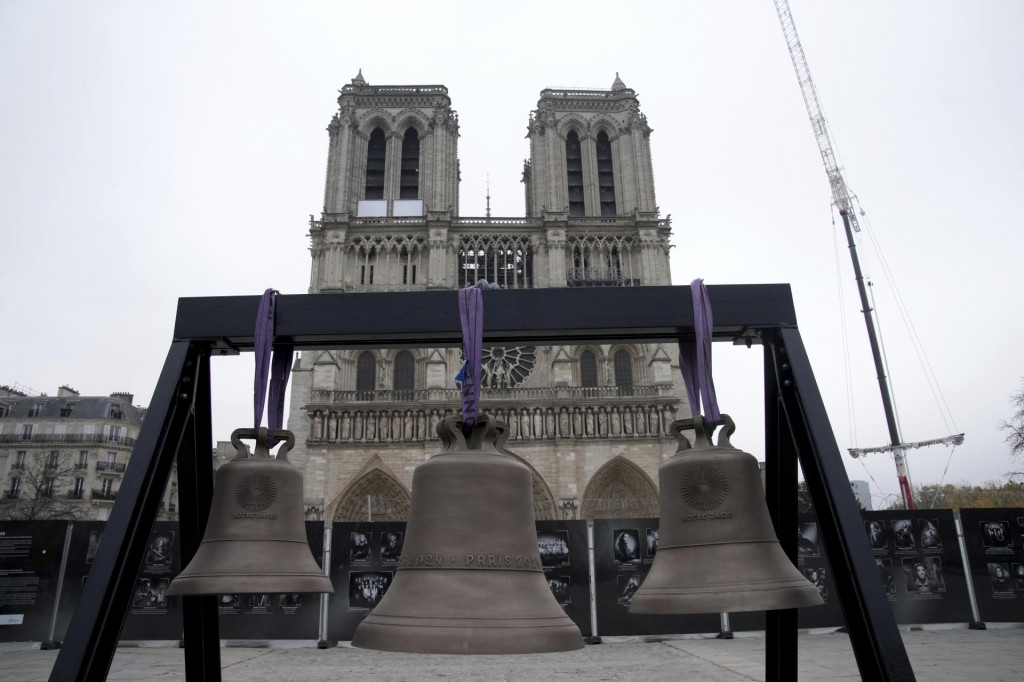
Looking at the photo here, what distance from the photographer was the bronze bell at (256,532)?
2.66 meters

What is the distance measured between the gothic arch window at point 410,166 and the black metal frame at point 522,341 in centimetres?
3363

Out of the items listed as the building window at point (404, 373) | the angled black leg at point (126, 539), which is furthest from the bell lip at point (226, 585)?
the building window at point (404, 373)

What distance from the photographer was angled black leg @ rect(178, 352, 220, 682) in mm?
2965

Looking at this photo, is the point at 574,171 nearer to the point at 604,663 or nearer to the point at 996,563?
the point at 996,563

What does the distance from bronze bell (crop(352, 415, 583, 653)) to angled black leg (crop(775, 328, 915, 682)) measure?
91cm

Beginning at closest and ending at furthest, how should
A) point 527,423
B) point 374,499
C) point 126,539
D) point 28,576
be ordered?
1. point 126,539
2. point 28,576
3. point 374,499
4. point 527,423

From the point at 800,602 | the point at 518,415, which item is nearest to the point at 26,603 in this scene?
the point at 800,602

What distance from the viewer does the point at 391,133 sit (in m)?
36.3

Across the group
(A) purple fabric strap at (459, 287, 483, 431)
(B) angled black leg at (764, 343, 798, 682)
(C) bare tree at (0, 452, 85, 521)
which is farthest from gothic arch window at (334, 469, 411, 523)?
(A) purple fabric strap at (459, 287, 483, 431)

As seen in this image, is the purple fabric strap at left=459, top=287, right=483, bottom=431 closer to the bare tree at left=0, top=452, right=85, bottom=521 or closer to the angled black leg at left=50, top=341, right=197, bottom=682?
the angled black leg at left=50, top=341, right=197, bottom=682

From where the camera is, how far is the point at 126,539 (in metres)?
2.33

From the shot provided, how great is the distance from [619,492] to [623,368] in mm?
5725

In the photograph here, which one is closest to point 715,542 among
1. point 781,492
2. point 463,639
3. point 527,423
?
point 781,492

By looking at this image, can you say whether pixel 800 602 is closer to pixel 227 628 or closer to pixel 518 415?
pixel 227 628
